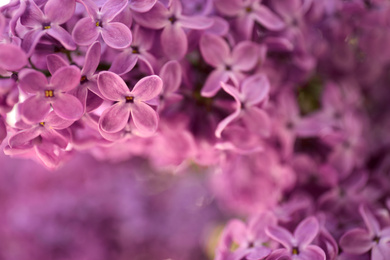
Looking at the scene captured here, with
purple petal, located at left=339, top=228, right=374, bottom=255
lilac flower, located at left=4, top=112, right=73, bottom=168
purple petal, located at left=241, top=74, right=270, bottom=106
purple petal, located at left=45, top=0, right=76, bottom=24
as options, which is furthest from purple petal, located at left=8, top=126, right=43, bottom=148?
purple petal, located at left=339, top=228, right=374, bottom=255

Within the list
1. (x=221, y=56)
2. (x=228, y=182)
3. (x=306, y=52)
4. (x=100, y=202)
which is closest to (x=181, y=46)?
(x=221, y=56)

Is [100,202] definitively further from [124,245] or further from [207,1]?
[207,1]

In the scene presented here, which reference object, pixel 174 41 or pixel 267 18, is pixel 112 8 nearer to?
pixel 174 41

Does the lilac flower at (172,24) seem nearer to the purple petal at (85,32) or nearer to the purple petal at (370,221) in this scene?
the purple petal at (85,32)

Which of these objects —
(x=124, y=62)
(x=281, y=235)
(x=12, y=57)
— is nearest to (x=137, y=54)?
(x=124, y=62)

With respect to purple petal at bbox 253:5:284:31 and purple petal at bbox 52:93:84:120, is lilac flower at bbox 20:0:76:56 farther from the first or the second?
purple petal at bbox 253:5:284:31

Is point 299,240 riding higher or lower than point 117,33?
lower

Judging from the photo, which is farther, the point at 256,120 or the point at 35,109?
the point at 256,120
